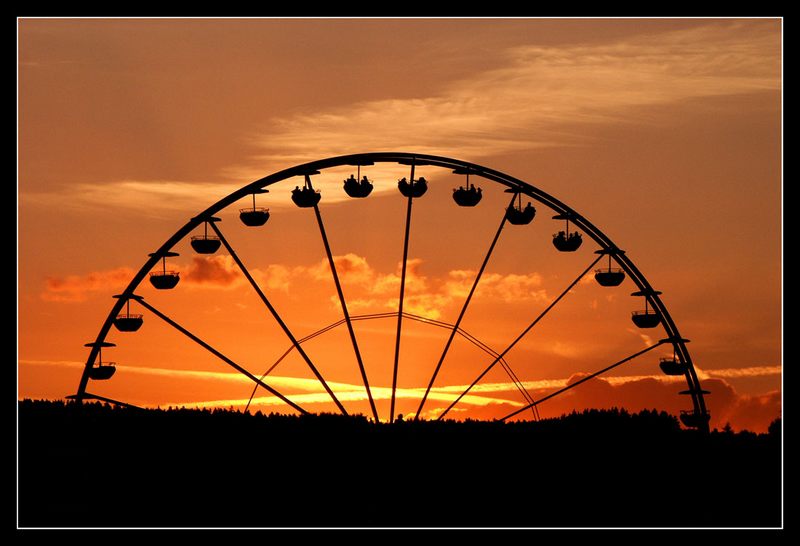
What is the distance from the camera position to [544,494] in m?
41.0

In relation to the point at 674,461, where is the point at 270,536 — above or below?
below

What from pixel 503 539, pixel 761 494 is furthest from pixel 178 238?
pixel 761 494

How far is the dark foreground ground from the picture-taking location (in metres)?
39.3

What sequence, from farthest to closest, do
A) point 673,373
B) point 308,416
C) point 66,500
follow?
point 673,373, point 308,416, point 66,500

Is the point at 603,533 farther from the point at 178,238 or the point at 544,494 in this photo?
the point at 178,238

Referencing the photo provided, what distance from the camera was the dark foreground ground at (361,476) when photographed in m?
39.3

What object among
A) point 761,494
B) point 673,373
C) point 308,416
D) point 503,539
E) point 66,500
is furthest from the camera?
point 673,373

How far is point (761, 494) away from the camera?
1695 inches

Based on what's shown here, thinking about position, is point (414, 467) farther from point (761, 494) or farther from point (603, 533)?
point (761, 494)

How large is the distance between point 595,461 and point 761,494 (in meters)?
5.69

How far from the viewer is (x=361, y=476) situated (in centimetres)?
4103

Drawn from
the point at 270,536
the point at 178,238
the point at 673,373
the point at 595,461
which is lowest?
the point at 270,536

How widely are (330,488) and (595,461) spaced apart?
943cm

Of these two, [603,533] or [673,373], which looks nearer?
[603,533]
